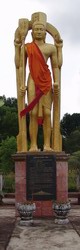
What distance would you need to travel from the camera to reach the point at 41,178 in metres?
9.04

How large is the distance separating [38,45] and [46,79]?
0.89m

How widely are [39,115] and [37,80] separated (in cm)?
81

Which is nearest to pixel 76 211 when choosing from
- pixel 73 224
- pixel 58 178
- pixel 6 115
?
pixel 58 178

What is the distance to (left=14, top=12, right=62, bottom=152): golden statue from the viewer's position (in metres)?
9.69

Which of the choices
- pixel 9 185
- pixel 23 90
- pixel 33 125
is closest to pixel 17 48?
pixel 23 90

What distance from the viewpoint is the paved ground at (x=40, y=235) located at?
6160 millimetres

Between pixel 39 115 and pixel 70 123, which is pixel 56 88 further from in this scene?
pixel 70 123

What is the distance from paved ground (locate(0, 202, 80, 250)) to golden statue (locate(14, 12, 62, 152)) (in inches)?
80.7

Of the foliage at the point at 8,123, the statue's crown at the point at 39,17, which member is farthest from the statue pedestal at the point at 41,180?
the foliage at the point at 8,123

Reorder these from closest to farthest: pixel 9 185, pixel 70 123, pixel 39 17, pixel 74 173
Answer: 1. pixel 39 17
2. pixel 9 185
3. pixel 74 173
4. pixel 70 123

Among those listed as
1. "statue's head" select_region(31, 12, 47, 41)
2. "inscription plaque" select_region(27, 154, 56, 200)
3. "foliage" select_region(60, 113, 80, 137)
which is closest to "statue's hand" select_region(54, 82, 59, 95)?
"statue's head" select_region(31, 12, 47, 41)

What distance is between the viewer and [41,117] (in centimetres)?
975

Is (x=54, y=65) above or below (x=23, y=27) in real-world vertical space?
below

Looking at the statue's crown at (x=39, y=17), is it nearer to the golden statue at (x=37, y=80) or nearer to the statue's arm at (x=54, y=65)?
the golden statue at (x=37, y=80)
